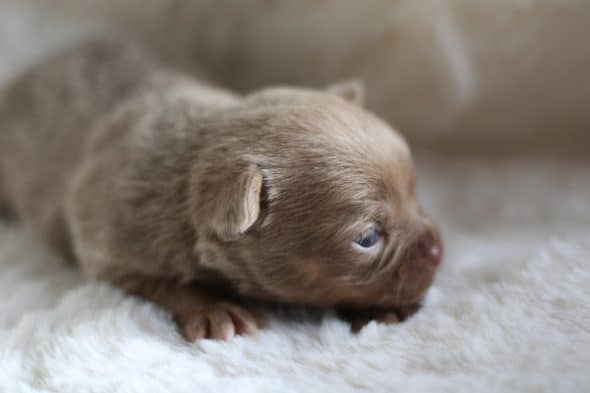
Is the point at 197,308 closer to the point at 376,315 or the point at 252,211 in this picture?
the point at 252,211

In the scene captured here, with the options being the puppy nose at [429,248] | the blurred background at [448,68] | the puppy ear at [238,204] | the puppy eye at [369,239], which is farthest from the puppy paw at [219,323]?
the blurred background at [448,68]

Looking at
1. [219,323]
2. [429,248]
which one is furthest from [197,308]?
[429,248]

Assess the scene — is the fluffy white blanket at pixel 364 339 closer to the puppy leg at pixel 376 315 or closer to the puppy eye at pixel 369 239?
the puppy leg at pixel 376 315

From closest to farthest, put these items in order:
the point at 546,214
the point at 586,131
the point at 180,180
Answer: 1. the point at 180,180
2. the point at 546,214
3. the point at 586,131

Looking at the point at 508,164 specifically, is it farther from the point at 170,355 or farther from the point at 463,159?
the point at 170,355

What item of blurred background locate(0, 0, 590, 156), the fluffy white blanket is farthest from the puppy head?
blurred background locate(0, 0, 590, 156)

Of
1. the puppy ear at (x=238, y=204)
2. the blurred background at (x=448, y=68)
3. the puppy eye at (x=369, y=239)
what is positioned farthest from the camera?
the blurred background at (x=448, y=68)

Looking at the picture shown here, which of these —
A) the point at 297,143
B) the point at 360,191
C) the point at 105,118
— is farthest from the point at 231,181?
the point at 105,118
